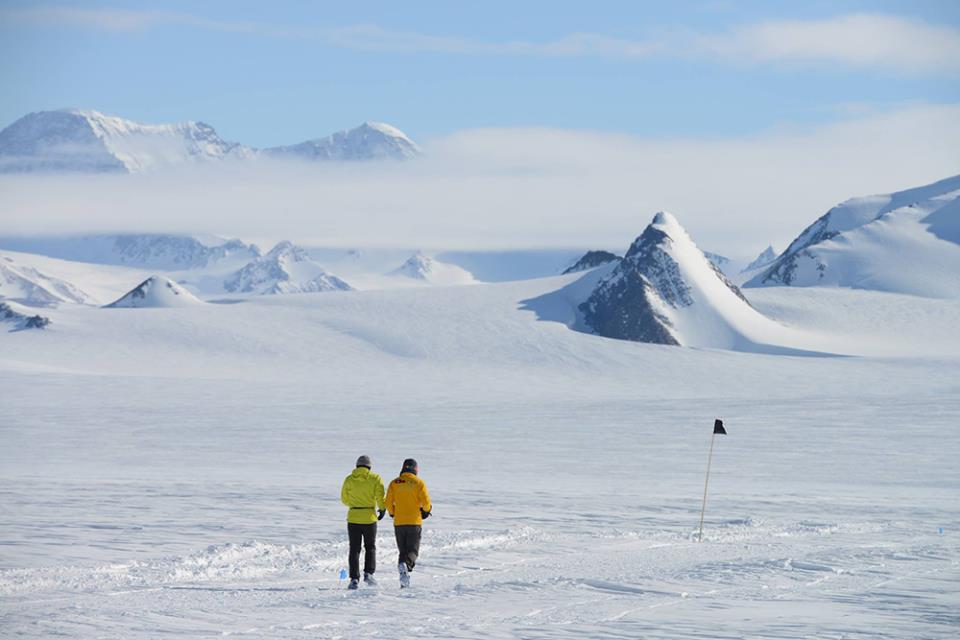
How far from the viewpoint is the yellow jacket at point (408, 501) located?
12367mm

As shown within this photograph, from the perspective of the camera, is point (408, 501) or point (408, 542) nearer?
point (408, 542)

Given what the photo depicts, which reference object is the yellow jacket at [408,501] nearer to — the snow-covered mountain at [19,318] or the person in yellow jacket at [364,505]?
the person in yellow jacket at [364,505]

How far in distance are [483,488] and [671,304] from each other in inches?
2314

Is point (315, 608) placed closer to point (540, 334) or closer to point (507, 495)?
point (507, 495)

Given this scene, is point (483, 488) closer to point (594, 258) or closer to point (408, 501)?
point (408, 501)

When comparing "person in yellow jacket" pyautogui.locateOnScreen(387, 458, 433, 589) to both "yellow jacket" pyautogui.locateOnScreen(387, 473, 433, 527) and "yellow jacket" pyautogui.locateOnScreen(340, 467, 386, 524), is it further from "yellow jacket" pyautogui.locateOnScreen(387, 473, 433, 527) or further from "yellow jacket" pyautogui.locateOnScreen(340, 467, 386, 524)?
"yellow jacket" pyautogui.locateOnScreen(340, 467, 386, 524)

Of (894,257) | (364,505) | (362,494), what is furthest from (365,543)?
(894,257)

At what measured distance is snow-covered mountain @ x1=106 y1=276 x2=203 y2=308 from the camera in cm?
10686

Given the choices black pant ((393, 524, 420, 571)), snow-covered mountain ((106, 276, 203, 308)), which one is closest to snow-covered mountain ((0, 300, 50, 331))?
snow-covered mountain ((106, 276, 203, 308))

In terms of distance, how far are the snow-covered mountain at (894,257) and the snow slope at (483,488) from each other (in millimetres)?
44507

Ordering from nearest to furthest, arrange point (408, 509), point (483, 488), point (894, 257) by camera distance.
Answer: point (408, 509) → point (483, 488) → point (894, 257)

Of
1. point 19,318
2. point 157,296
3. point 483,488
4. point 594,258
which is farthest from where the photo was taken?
point 157,296

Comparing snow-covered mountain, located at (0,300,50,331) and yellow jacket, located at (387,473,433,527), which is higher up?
snow-covered mountain, located at (0,300,50,331)

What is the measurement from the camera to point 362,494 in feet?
40.2
